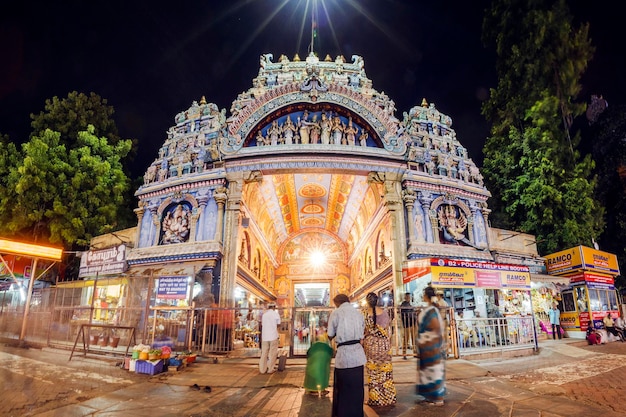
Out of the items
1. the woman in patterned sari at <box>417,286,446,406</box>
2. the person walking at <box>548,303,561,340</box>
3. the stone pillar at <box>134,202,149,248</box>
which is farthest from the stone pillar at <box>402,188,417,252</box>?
the stone pillar at <box>134,202,149,248</box>

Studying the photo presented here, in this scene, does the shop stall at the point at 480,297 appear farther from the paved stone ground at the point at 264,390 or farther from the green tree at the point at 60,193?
the green tree at the point at 60,193

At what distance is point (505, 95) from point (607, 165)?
390 inches

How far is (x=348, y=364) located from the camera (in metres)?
4.20

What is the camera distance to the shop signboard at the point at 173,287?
1142cm

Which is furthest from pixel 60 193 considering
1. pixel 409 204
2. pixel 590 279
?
pixel 590 279

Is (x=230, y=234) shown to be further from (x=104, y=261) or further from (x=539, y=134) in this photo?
(x=539, y=134)

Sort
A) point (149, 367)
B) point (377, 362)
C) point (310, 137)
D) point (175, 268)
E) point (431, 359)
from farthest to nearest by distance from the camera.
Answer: point (310, 137), point (175, 268), point (149, 367), point (377, 362), point (431, 359)

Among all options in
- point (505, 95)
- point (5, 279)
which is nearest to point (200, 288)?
point (5, 279)

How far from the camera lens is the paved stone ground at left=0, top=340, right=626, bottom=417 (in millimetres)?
4875

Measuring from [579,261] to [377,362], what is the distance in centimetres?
1598

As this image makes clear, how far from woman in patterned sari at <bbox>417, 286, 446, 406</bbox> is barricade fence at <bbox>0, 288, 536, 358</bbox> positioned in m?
3.49

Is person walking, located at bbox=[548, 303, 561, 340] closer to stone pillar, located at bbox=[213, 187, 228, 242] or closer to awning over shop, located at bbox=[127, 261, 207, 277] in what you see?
stone pillar, located at bbox=[213, 187, 228, 242]

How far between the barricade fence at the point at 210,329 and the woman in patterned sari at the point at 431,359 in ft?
11.4

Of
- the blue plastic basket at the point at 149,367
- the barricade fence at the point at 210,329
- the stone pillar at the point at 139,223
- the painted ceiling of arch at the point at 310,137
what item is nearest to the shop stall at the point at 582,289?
the painted ceiling of arch at the point at 310,137
